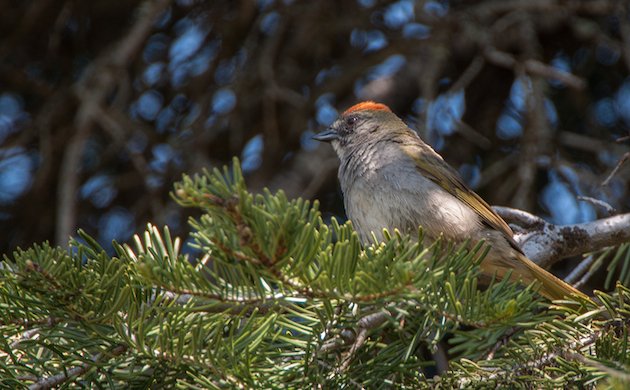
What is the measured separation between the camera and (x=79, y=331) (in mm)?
2061

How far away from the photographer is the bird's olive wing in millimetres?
3844

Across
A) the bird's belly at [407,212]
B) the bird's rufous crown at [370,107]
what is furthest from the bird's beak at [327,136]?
the bird's belly at [407,212]

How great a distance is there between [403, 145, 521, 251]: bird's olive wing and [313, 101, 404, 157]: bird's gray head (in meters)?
0.34

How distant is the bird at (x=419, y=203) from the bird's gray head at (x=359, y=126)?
160 mm

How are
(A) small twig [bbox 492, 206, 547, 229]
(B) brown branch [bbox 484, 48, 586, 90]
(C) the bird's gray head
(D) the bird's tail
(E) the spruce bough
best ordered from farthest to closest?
1. (C) the bird's gray head
2. (B) brown branch [bbox 484, 48, 586, 90]
3. (A) small twig [bbox 492, 206, 547, 229]
4. (D) the bird's tail
5. (E) the spruce bough

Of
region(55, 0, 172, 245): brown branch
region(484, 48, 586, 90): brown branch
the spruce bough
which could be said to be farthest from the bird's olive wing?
region(55, 0, 172, 245): brown branch

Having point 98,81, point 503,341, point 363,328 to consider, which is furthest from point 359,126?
point 363,328

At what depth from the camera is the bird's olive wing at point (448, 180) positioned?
3.84m

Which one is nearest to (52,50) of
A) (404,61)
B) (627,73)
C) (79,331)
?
(404,61)

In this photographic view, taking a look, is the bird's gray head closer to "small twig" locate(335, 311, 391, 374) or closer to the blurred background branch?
the blurred background branch

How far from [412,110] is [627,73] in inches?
61.6

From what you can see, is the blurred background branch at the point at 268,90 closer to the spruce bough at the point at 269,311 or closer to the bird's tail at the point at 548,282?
the bird's tail at the point at 548,282

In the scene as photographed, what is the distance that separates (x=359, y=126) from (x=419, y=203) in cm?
107

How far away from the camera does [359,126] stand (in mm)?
4613
